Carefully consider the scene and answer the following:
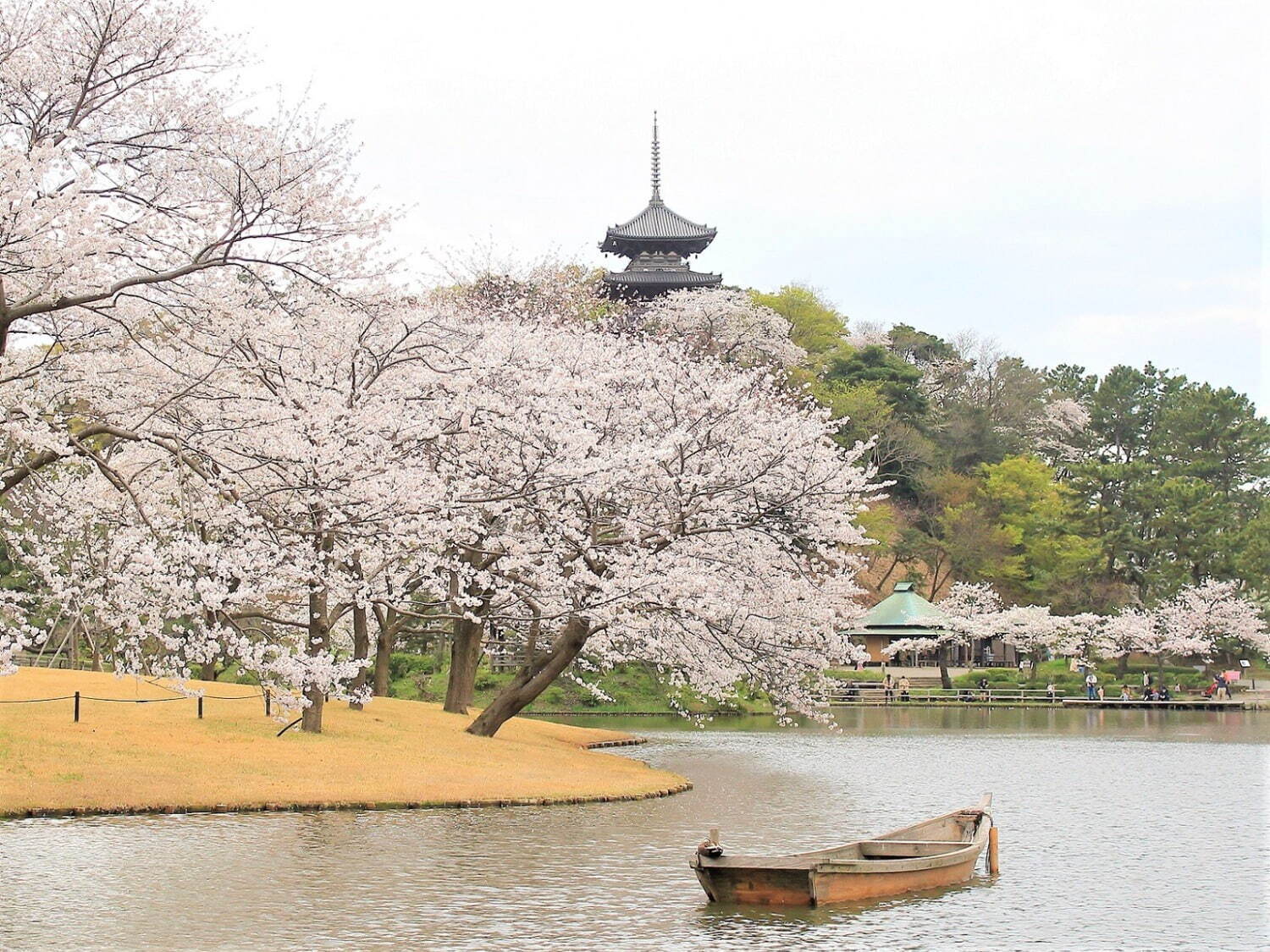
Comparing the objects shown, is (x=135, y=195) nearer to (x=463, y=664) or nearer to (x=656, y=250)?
(x=463, y=664)

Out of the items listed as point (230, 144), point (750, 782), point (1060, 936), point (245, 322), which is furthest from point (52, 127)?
point (750, 782)

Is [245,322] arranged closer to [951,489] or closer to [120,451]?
[120,451]

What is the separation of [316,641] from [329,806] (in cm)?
373

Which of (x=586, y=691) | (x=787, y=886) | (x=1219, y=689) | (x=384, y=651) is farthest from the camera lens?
(x=1219, y=689)

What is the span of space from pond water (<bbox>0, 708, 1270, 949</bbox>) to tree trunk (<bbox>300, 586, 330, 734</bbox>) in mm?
4107

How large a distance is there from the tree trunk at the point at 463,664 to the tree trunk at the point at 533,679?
1929 millimetres

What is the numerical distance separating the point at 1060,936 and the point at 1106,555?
50.1 m

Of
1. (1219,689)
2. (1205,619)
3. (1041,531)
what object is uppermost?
(1041,531)

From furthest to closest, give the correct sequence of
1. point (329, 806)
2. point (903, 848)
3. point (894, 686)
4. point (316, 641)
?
1. point (894, 686)
2. point (316, 641)
3. point (329, 806)
4. point (903, 848)

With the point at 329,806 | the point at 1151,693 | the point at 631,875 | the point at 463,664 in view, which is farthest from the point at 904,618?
the point at 631,875

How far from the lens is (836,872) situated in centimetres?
1378

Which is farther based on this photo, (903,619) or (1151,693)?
(903,619)

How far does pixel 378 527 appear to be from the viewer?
19.4m

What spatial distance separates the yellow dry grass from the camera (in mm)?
19578
